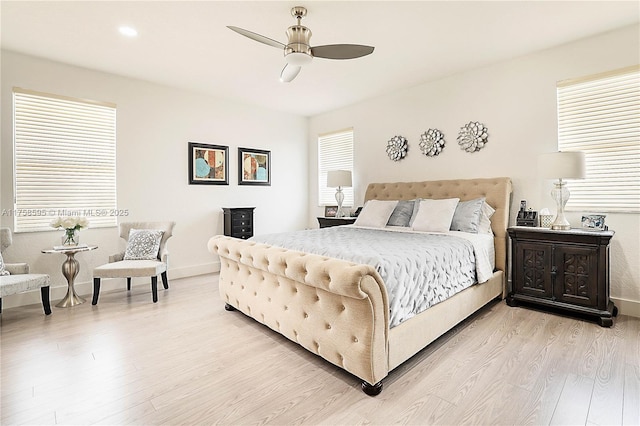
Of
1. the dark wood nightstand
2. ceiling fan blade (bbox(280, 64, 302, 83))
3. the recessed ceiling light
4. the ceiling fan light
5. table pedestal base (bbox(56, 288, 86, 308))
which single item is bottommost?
table pedestal base (bbox(56, 288, 86, 308))

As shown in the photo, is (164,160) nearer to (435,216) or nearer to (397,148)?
(397,148)

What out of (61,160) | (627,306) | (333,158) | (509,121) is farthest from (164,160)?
(627,306)

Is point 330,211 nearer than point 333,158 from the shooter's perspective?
Yes

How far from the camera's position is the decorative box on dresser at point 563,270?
2881 mm

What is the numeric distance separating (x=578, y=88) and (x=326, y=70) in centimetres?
277

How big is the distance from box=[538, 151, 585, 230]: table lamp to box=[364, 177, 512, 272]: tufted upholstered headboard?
49 centimetres

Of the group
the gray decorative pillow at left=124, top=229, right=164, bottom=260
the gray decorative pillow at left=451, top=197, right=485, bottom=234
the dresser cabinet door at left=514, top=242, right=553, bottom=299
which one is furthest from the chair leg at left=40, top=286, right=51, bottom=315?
the dresser cabinet door at left=514, top=242, right=553, bottom=299

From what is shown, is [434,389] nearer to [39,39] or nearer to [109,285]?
[109,285]

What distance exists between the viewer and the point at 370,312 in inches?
A: 73.7

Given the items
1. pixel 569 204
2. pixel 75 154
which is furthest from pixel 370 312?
pixel 75 154

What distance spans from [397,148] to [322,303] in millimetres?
3361

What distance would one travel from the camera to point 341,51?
2.66 meters

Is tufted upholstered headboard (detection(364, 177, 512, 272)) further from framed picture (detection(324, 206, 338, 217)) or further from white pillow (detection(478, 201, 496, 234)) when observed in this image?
framed picture (detection(324, 206, 338, 217))

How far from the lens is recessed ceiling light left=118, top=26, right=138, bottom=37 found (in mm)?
2994
